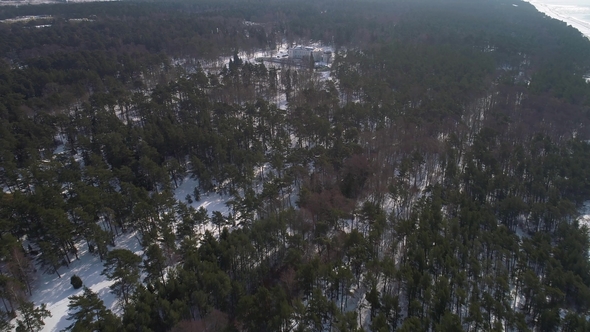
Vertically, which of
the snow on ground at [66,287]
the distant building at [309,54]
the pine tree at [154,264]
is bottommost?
Result: the snow on ground at [66,287]

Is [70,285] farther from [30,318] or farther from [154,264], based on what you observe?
[154,264]

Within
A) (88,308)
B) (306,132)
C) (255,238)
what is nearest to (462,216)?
(255,238)

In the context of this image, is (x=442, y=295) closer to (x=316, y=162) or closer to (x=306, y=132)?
(x=316, y=162)

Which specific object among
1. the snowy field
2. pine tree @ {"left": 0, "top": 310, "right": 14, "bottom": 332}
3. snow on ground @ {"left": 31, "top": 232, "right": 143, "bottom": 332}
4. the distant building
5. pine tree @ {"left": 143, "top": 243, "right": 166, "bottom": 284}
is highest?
the snowy field

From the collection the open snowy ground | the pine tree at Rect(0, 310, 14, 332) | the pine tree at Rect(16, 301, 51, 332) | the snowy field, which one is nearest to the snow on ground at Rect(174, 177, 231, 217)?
the open snowy ground

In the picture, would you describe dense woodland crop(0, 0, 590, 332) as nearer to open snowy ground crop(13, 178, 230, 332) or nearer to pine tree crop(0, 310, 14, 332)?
pine tree crop(0, 310, 14, 332)

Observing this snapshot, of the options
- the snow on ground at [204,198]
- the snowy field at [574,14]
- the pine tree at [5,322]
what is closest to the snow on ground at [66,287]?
the pine tree at [5,322]

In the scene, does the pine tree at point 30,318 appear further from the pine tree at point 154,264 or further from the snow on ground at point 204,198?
the snow on ground at point 204,198
